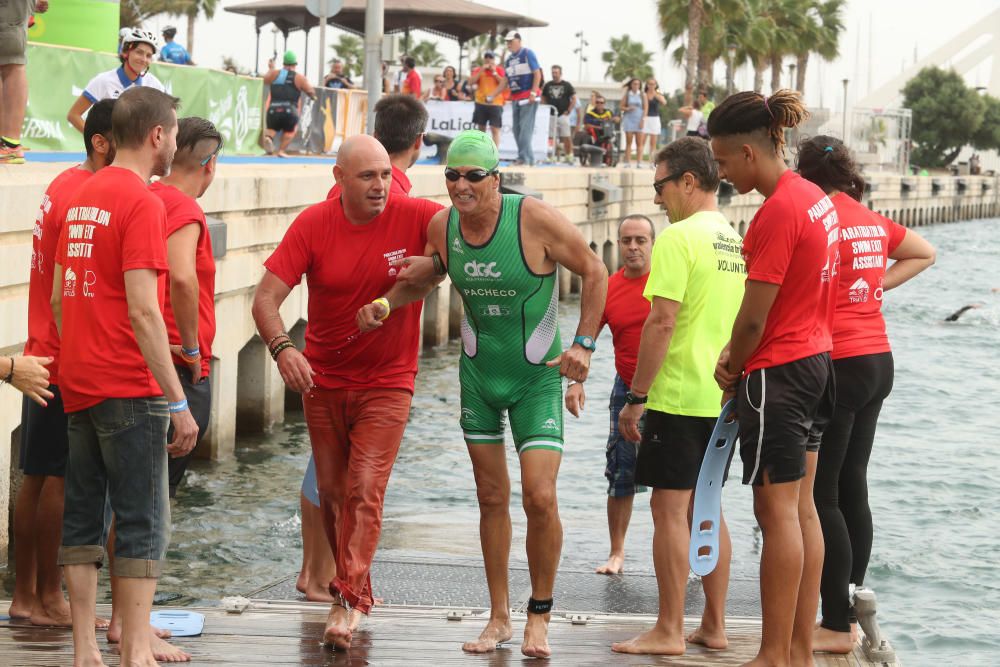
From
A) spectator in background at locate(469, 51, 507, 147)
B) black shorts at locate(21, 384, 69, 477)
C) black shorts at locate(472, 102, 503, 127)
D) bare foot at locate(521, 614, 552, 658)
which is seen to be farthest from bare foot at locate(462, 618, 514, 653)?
black shorts at locate(472, 102, 503, 127)

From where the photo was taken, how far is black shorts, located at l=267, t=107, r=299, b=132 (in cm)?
2181

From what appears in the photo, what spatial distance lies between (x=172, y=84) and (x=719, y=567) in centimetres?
1375

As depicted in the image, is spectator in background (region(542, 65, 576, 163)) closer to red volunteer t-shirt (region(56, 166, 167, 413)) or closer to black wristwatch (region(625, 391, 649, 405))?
black wristwatch (region(625, 391, 649, 405))

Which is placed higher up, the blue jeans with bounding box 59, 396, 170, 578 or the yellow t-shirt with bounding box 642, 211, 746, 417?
the yellow t-shirt with bounding box 642, 211, 746, 417

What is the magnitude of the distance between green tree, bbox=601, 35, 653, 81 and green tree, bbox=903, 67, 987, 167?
24533 millimetres

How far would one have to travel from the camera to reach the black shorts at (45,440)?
5.55m

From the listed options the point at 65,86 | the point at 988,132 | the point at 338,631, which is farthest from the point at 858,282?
the point at 988,132

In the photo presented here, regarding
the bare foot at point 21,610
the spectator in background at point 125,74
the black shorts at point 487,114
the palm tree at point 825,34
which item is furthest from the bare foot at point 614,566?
the palm tree at point 825,34

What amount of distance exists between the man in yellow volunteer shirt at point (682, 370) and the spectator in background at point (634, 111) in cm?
2838

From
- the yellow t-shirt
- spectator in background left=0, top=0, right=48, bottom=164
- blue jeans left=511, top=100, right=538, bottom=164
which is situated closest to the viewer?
the yellow t-shirt

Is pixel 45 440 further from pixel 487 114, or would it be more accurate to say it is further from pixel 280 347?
pixel 487 114

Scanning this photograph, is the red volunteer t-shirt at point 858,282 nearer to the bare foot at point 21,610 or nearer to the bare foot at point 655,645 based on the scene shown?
the bare foot at point 655,645

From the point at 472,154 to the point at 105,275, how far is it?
1.58m

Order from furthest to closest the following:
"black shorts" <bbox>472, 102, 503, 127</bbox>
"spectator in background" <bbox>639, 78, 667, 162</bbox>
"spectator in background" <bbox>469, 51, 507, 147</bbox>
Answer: "spectator in background" <bbox>639, 78, 667, 162</bbox> → "black shorts" <bbox>472, 102, 503, 127</bbox> → "spectator in background" <bbox>469, 51, 507, 147</bbox>
